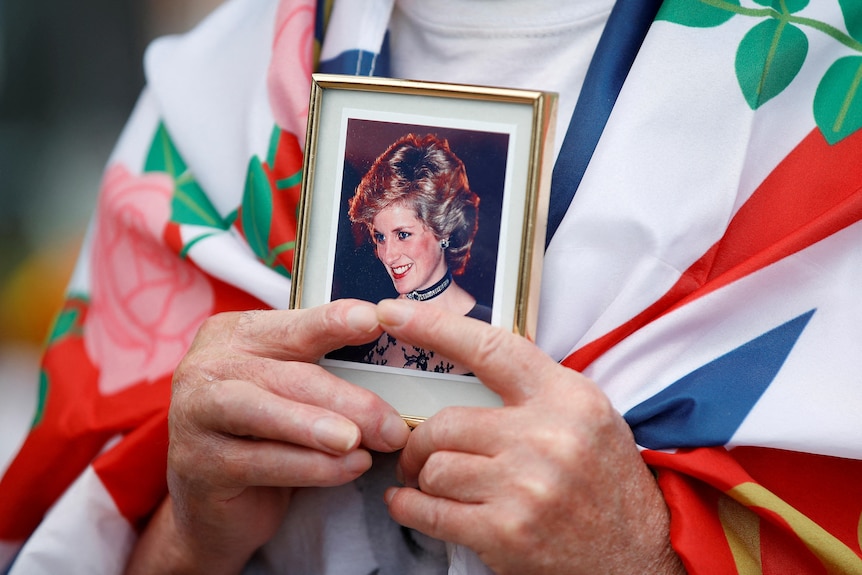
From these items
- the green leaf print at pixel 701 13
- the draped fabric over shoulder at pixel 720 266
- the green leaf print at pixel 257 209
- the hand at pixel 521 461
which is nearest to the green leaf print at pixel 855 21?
the draped fabric over shoulder at pixel 720 266

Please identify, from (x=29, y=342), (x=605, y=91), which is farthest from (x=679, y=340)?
(x=29, y=342)

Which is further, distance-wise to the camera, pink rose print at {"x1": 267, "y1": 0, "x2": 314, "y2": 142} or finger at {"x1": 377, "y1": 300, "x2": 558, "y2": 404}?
pink rose print at {"x1": 267, "y1": 0, "x2": 314, "y2": 142}

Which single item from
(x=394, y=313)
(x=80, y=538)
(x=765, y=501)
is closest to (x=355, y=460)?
(x=394, y=313)

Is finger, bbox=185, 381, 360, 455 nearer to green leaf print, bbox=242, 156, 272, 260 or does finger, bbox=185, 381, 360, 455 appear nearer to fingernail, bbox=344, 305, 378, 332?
fingernail, bbox=344, 305, 378, 332

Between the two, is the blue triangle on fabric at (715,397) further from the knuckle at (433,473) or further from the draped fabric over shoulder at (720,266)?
the knuckle at (433,473)

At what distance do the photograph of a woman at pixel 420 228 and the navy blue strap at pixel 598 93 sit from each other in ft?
0.48

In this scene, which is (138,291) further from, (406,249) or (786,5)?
(786,5)

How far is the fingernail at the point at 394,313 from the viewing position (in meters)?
0.72

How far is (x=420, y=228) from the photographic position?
771mm

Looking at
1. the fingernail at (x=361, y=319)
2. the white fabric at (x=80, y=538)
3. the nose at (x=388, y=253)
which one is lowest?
the white fabric at (x=80, y=538)

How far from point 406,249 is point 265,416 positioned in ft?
0.68

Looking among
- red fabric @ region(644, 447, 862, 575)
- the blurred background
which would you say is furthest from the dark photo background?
the blurred background

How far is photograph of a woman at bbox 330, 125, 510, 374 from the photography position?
76cm

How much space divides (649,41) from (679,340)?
0.33 metres
